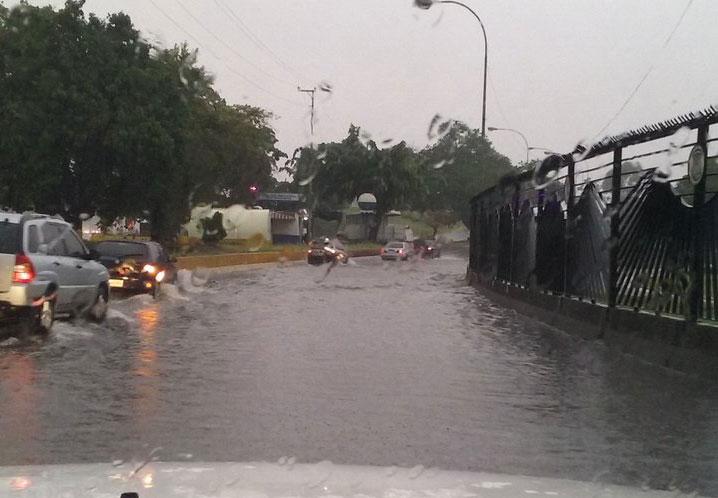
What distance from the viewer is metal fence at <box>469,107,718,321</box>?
1110 cm

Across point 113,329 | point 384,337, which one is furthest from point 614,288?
point 113,329

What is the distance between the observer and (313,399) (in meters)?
9.06

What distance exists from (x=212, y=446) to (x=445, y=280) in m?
28.4

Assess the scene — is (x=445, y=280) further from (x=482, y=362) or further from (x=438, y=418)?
(x=438, y=418)

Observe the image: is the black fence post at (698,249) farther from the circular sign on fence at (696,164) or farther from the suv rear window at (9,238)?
the suv rear window at (9,238)

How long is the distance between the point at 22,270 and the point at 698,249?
850 cm

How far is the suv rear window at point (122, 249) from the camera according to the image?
68.1 feet

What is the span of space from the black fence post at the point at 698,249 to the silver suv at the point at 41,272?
8330 mm

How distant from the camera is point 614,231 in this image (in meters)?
14.0

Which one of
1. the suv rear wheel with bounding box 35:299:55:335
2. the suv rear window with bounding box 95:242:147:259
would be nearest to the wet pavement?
the suv rear wheel with bounding box 35:299:55:335

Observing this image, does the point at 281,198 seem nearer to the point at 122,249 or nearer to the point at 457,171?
the point at 457,171

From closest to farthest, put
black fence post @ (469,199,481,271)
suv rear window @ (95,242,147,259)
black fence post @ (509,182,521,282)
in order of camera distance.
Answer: suv rear window @ (95,242,147,259)
black fence post @ (509,182,521,282)
black fence post @ (469,199,481,271)

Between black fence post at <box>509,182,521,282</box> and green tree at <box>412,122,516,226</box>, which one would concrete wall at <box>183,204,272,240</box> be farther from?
black fence post at <box>509,182,521,282</box>

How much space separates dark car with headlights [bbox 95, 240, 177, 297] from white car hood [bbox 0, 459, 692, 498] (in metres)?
16.4
